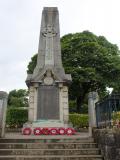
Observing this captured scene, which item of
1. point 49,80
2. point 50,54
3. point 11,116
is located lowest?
point 11,116

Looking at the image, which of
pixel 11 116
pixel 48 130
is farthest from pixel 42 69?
pixel 11 116

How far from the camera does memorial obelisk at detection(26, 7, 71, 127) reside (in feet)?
47.2

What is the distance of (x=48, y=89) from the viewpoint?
1493cm

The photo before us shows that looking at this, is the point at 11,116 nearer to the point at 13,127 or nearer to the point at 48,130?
the point at 13,127

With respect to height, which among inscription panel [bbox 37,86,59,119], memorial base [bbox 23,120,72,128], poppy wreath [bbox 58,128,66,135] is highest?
inscription panel [bbox 37,86,59,119]

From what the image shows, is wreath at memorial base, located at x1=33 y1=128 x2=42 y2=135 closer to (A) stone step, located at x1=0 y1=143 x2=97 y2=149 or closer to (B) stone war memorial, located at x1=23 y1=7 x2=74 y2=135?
(B) stone war memorial, located at x1=23 y1=7 x2=74 y2=135

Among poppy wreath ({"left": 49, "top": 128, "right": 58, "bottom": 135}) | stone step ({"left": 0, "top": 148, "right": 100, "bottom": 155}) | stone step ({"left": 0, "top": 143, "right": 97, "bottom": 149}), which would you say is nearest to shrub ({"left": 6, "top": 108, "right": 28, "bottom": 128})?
poppy wreath ({"left": 49, "top": 128, "right": 58, "bottom": 135})

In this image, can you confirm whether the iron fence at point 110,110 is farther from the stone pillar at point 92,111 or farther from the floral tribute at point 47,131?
the floral tribute at point 47,131

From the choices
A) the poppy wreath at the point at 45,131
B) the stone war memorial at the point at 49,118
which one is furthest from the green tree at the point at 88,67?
the poppy wreath at the point at 45,131

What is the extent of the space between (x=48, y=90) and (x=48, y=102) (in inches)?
31.5

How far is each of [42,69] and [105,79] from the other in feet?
44.3

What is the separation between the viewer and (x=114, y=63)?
2784 centimetres

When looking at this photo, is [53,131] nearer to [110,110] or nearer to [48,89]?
[48,89]

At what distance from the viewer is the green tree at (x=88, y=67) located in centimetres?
2655
